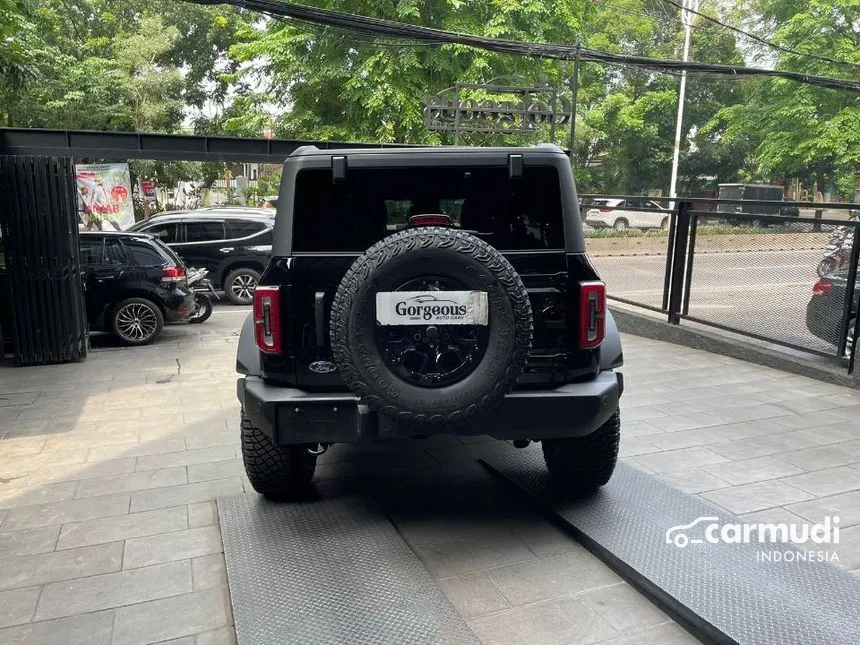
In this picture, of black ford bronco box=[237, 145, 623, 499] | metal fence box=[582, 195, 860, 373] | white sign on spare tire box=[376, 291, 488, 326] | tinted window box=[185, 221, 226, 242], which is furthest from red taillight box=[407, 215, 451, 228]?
tinted window box=[185, 221, 226, 242]

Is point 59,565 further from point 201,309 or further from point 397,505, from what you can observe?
point 201,309

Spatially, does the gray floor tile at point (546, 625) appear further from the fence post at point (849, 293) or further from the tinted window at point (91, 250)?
the tinted window at point (91, 250)

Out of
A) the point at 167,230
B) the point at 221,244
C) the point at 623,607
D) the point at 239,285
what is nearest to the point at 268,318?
the point at 623,607

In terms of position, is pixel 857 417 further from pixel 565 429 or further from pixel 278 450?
pixel 278 450

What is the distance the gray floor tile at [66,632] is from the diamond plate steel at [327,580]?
531mm

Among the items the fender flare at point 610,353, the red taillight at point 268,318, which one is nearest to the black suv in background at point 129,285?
the red taillight at point 268,318

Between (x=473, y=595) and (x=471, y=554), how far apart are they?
1.20ft

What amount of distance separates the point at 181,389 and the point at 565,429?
497cm

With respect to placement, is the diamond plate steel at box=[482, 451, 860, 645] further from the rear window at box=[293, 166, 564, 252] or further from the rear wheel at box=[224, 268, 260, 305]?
the rear wheel at box=[224, 268, 260, 305]

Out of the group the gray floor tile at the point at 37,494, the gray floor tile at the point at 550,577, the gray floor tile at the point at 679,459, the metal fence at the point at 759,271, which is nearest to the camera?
the gray floor tile at the point at 550,577

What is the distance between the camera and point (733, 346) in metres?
7.57

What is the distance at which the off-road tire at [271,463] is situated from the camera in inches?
148

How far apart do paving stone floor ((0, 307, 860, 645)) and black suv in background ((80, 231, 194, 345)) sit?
90.7 inches

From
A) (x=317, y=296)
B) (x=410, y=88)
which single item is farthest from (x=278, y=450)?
(x=410, y=88)
